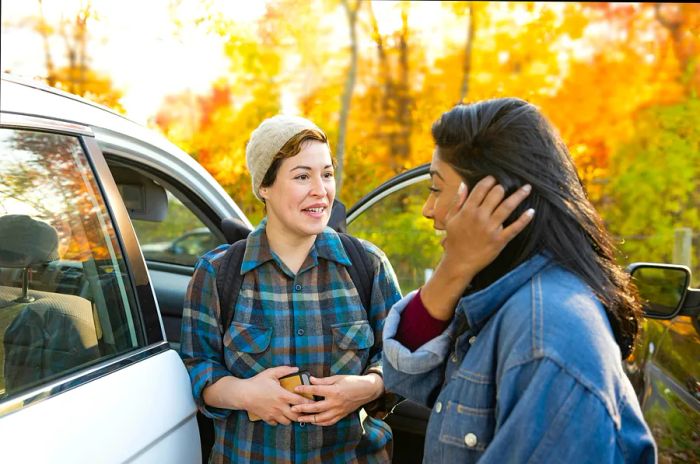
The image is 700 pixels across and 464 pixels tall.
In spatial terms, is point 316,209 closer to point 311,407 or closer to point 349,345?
point 349,345

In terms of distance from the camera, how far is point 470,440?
134 centimetres

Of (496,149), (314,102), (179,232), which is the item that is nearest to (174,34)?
(314,102)

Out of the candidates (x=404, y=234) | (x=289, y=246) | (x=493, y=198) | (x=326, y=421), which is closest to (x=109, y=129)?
(x=289, y=246)

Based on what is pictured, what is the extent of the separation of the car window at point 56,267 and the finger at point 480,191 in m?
1.14

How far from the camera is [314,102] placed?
29.6 ft

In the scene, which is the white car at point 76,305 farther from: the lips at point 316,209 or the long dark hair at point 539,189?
the long dark hair at point 539,189

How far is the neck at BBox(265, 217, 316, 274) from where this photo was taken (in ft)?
7.57

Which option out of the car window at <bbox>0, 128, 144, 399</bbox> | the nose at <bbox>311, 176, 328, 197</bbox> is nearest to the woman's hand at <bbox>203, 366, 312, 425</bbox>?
the car window at <bbox>0, 128, 144, 399</bbox>

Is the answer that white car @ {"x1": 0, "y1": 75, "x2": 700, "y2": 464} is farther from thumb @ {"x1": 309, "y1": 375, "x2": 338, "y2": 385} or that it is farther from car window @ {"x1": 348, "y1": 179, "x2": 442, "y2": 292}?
car window @ {"x1": 348, "y1": 179, "x2": 442, "y2": 292}

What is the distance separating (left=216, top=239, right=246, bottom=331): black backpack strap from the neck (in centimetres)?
13

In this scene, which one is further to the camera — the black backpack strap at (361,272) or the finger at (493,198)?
the black backpack strap at (361,272)

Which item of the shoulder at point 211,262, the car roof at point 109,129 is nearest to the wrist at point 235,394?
the shoulder at point 211,262

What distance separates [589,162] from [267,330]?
6944 millimetres

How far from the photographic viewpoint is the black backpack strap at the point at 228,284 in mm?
2205
